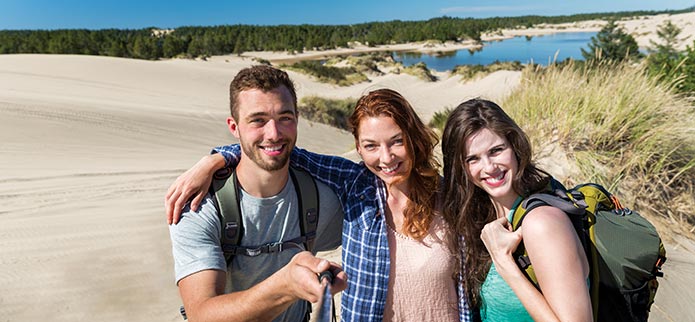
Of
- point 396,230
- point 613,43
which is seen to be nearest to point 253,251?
point 396,230

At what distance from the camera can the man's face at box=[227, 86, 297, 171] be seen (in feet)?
6.79

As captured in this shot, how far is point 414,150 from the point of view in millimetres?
2299

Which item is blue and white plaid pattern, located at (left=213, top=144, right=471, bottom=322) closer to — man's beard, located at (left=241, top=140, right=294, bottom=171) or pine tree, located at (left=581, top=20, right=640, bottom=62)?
man's beard, located at (left=241, top=140, right=294, bottom=171)

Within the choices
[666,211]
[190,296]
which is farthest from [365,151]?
[666,211]

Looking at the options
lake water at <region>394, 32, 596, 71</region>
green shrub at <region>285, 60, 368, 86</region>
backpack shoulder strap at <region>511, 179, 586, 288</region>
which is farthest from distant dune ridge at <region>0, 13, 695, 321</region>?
lake water at <region>394, 32, 596, 71</region>

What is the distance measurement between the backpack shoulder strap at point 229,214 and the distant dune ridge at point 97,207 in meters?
1.86

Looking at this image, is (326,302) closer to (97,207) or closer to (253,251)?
(253,251)

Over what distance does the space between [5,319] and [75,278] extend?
617 mm

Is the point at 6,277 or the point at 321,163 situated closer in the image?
the point at 321,163

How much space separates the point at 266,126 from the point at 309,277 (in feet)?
2.90

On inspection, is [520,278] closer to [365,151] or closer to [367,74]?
[365,151]

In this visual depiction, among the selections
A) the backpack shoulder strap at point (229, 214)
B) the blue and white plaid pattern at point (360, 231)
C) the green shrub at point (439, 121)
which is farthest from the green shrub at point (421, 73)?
the backpack shoulder strap at point (229, 214)

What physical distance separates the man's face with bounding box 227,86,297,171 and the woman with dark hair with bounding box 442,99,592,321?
0.78 m

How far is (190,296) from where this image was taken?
1.82 m
